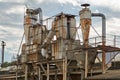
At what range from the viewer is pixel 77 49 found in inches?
1133

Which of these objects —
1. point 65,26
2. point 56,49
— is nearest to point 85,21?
point 65,26

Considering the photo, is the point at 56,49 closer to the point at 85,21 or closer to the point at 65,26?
the point at 65,26

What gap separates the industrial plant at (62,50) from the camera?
2812 centimetres

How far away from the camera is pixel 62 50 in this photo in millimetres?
30391

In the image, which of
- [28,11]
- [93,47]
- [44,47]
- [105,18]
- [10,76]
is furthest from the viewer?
[10,76]

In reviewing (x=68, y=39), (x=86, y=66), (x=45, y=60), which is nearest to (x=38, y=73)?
(x=45, y=60)

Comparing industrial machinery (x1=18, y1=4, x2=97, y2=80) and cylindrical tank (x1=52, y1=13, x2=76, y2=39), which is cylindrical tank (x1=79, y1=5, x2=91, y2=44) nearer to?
industrial machinery (x1=18, y1=4, x2=97, y2=80)

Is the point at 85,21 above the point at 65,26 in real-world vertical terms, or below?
above

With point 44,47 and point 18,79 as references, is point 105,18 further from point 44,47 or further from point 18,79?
point 18,79

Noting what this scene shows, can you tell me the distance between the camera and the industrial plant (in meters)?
28.1

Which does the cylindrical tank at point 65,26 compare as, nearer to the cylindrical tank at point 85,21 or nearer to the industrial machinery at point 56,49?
the industrial machinery at point 56,49

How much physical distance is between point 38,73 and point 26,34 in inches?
222

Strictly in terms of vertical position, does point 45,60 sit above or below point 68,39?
below

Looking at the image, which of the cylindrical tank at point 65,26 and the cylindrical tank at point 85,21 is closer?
the cylindrical tank at point 85,21
